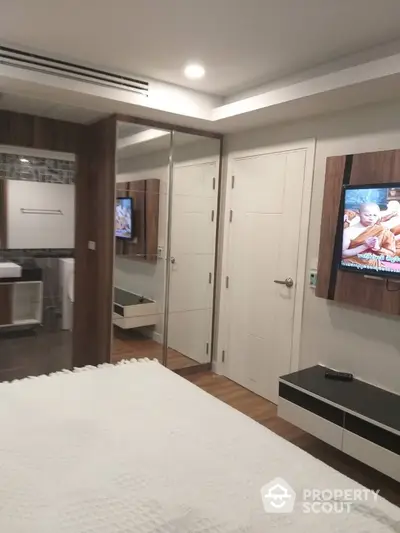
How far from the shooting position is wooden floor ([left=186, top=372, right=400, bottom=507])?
8.62ft

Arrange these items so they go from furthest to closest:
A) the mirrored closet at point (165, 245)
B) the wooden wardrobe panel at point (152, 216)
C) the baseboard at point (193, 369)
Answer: the baseboard at point (193, 369) < the wooden wardrobe panel at point (152, 216) < the mirrored closet at point (165, 245)

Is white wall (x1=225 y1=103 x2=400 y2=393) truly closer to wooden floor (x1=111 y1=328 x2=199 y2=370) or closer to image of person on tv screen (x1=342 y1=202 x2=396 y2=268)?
image of person on tv screen (x1=342 y1=202 x2=396 y2=268)

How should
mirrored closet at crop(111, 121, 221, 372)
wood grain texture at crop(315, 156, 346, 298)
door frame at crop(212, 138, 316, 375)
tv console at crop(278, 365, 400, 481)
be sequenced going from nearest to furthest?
1. tv console at crop(278, 365, 400, 481)
2. wood grain texture at crop(315, 156, 346, 298)
3. door frame at crop(212, 138, 316, 375)
4. mirrored closet at crop(111, 121, 221, 372)

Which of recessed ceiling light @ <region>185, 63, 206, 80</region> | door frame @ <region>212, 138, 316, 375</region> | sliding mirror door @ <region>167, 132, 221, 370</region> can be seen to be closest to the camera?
recessed ceiling light @ <region>185, 63, 206, 80</region>

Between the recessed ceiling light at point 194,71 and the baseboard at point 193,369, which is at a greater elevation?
the recessed ceiling light at point 194,71

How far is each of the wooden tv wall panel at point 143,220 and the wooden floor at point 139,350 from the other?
28.5 inches

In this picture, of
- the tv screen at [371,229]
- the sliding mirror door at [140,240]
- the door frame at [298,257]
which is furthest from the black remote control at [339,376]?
the sliding mirror door at [140,240]

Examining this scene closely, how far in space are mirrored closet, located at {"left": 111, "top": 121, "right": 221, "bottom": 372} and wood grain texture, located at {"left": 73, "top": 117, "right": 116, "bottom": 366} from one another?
0.07m

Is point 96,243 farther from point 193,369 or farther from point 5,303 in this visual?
point 193,369

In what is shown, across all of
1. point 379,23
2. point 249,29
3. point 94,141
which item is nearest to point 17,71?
point 94,141

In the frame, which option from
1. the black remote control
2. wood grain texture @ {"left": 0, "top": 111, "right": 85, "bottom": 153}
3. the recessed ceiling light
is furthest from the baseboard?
the recessed ceiling light

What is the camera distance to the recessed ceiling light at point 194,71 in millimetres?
A: 2933

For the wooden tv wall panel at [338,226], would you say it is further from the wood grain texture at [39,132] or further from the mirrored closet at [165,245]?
the wood grain texture at [39,132]

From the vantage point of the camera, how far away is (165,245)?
402 centimetres
